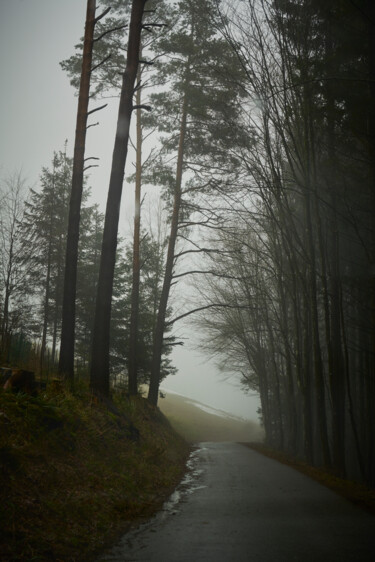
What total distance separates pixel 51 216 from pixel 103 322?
15.8m

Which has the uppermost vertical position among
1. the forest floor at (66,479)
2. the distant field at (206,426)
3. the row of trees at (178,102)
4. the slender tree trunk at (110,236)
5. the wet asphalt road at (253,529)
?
the row of trees at (178,102)

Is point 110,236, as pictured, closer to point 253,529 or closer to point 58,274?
point 253,529

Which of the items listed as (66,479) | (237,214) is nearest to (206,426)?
(237,214)

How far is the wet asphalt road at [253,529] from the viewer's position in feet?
11.2

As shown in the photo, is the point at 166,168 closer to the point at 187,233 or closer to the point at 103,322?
the point at 187,233

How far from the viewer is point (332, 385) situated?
9172 millimetres

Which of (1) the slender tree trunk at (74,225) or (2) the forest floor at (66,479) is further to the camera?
(1) the slender tree trunk at (74,225)

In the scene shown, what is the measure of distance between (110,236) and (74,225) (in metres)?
1.38

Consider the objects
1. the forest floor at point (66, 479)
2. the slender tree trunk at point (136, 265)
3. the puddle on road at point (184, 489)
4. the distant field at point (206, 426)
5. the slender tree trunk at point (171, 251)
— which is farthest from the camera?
the distant field at point (206, 426)

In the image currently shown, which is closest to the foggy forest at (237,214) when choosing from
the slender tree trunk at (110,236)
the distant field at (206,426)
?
the slender tree trunk at (110,236)

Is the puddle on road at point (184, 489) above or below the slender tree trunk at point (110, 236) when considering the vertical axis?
below

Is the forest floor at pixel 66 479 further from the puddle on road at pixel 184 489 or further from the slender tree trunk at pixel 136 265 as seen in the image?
the slender tree trunk at pixel 136 265

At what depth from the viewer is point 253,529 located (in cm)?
418

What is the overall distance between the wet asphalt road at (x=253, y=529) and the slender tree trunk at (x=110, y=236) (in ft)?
10.8
